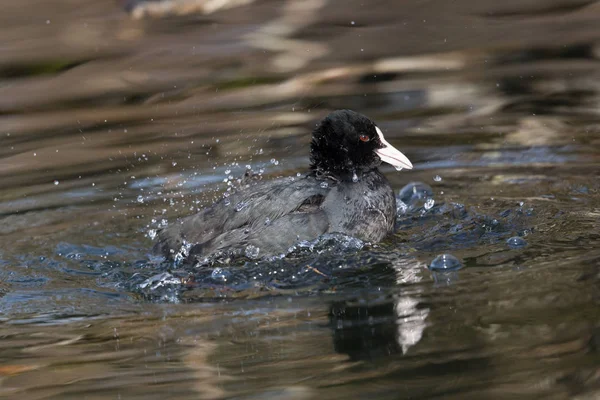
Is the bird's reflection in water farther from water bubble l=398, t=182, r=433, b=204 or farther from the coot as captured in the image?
water bubble l=398, t=182, r=433, b=204

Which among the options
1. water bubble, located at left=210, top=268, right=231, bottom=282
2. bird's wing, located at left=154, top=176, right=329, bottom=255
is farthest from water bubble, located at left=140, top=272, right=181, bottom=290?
bird's wing, located at left=154, top=176, right=329, bottom=255

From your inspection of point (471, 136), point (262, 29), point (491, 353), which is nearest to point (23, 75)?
point (262, 29)

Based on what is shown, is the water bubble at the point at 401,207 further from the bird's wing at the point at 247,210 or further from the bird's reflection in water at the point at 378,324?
the bird's reflection in water at the point at 378,324

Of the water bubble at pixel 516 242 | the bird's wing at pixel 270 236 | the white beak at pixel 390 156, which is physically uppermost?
the white beak at pixel 390 156

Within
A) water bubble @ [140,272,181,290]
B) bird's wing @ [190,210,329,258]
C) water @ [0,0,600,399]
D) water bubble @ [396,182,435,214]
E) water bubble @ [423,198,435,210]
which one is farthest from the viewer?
water bubble @ [396,182,435,214]

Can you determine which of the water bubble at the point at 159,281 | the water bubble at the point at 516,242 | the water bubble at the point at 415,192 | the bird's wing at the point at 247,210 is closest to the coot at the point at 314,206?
the bird's wing at the point at 247,210

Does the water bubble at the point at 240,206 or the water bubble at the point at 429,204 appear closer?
the water bubble at the point at 240,206

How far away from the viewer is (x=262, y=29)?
32.0 ft

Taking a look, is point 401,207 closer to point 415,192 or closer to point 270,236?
point 415,192

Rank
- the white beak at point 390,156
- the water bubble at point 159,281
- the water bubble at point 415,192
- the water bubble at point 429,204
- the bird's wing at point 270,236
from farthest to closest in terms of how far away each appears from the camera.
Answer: the water bubble at point 415,192 → the water bubble at point 429,204 → the white beak at point 390,156 → the bird's wing at point 270,236 → the water bubble at point 159,281

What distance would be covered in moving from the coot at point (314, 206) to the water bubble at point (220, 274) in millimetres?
149

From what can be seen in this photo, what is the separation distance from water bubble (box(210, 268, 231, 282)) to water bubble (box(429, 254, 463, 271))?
39.9 inches

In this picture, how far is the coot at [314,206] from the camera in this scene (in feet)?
16.8

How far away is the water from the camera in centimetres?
364
